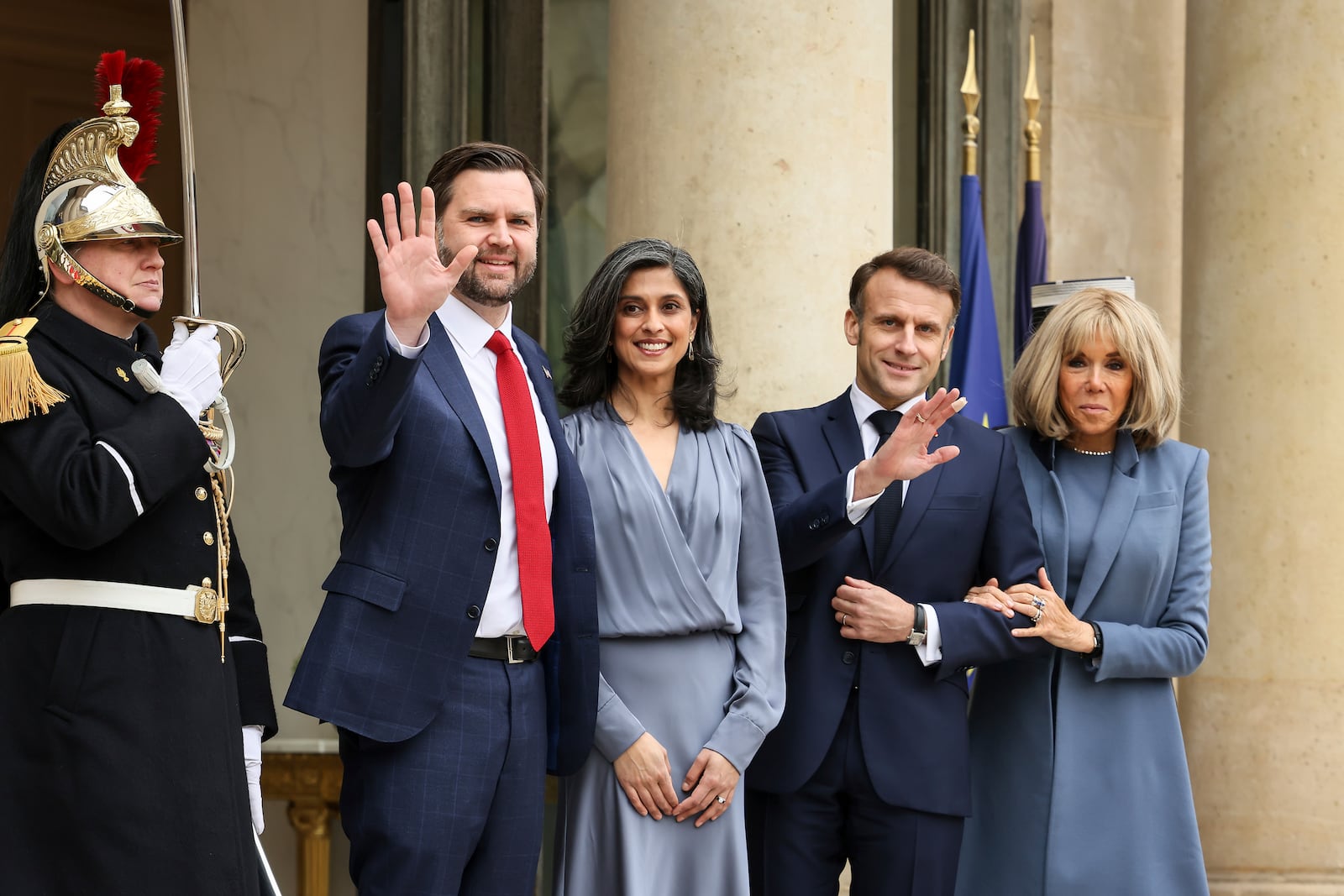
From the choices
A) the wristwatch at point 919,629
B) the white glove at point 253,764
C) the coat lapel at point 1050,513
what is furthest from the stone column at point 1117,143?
the white glove at point 253,764

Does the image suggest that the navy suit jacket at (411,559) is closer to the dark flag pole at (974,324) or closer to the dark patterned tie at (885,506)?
the dark patterned tie at (885,506)

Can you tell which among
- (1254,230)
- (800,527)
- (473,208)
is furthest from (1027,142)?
(473,208)

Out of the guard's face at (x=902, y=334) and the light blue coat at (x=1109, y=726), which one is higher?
the guard's face at (x=902, y=334)

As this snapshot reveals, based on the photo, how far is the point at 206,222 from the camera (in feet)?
20.2

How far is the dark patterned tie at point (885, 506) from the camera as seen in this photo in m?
3.74

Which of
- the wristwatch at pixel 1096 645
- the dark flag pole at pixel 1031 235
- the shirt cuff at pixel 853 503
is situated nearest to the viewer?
the shirt cuff at pixel 853 503

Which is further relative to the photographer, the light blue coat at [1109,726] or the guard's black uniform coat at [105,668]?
the light blue coat at [1109,726]

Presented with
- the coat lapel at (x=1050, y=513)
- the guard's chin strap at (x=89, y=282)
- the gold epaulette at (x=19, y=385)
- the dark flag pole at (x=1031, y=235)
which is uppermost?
the dark flag pole at (x=1031, y=235)

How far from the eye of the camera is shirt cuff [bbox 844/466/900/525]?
3.56 metres

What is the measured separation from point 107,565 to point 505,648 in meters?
0.74

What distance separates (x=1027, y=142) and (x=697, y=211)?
2021mm

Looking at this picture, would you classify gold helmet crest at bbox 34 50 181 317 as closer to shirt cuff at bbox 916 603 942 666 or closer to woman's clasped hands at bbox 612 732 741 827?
woman's clasped hands at bbox 612 732 741 827

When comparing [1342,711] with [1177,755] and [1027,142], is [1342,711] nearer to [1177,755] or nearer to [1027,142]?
[1177,755]

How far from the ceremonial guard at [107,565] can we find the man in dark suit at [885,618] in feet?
4.06
